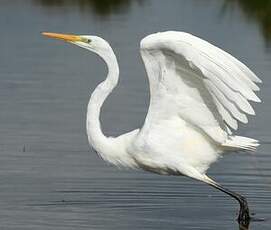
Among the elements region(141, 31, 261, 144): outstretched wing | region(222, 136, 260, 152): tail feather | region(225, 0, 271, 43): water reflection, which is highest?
region(141, 31, 261, 144): outstretched wing

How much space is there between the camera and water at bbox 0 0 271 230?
1267cm

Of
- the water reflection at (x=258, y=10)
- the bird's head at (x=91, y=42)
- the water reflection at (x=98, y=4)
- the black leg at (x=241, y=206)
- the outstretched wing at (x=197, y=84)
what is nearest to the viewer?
the outstretched wing at (x=197, y=84)

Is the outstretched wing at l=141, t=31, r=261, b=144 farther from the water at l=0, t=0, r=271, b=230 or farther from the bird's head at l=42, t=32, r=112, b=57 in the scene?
the water at l=0, t=0, r=271, b=230

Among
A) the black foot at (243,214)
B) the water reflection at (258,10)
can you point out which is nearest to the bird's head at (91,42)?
the black foot at (243,214)

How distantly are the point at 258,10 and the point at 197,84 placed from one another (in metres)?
20.6

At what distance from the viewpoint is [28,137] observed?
639 inches

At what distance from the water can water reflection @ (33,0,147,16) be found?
4257 mm

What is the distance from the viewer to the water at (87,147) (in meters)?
12.7

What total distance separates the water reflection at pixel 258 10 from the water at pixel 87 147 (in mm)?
212

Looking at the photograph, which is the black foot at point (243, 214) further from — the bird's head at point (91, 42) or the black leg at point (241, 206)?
the bird's head at point (91, 42)

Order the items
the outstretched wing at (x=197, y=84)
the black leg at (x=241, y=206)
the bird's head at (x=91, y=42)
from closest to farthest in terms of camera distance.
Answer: the outstretched wing at (x=197, y=84) < the bird's head at (x=91, y=42) < the black leg at (x=241, y=206)

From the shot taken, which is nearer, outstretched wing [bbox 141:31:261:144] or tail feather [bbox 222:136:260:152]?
outstretched wing [bbox 141:31:261:144]

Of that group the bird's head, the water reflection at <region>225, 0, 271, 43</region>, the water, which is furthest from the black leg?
the water reflection at <region>225, 0, 271, 43</region>

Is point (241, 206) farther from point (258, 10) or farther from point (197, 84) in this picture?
point (258, 10)
